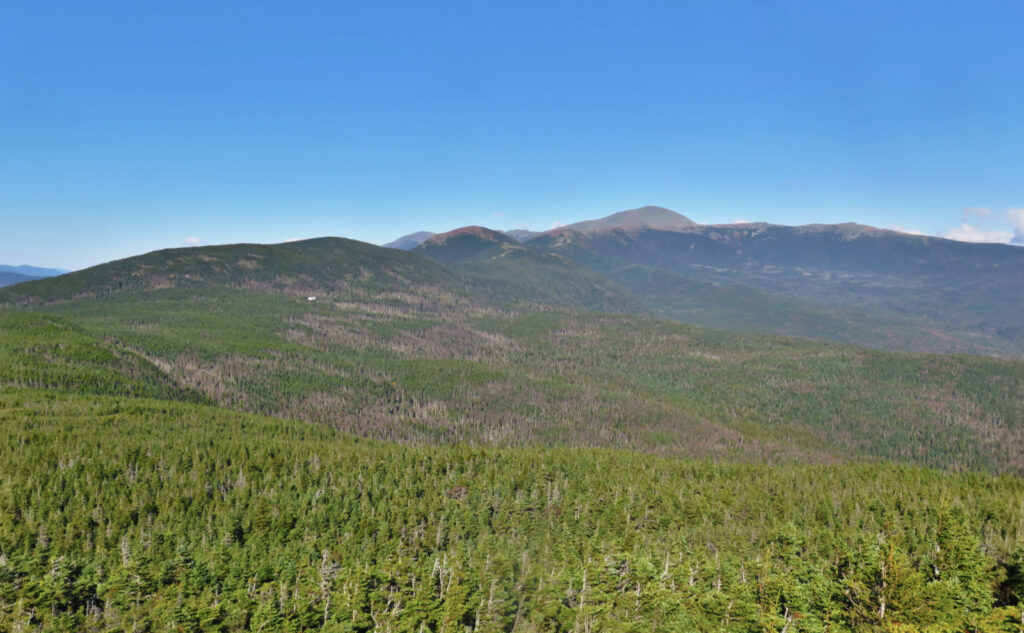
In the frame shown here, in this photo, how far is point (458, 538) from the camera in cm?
4828

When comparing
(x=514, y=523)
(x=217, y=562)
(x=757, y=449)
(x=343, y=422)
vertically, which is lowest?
(x=757, y=449)

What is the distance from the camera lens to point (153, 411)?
8138cm

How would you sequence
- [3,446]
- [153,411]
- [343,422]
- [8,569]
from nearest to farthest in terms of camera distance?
[8,569] → [3,446] → [153,411] → [343,422]

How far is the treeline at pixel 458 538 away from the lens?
82.0ft

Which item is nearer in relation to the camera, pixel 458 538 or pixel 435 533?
pixel 458 538

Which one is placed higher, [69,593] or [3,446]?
[3,446]

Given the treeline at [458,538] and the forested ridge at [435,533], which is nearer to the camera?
the treeline at [458,538]

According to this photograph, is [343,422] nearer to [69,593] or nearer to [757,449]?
[69,593]

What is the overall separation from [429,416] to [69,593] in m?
130

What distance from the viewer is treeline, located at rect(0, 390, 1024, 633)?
2498cm

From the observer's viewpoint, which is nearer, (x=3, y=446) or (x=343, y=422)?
(x=3, y=446)

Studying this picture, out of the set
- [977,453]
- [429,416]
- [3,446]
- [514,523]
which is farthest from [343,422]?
[977,453]

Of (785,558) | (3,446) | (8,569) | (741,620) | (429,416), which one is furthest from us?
(429,416)

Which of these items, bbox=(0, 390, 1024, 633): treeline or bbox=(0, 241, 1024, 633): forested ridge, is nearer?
bbox=(0, 390, 1024, 633): treeline
